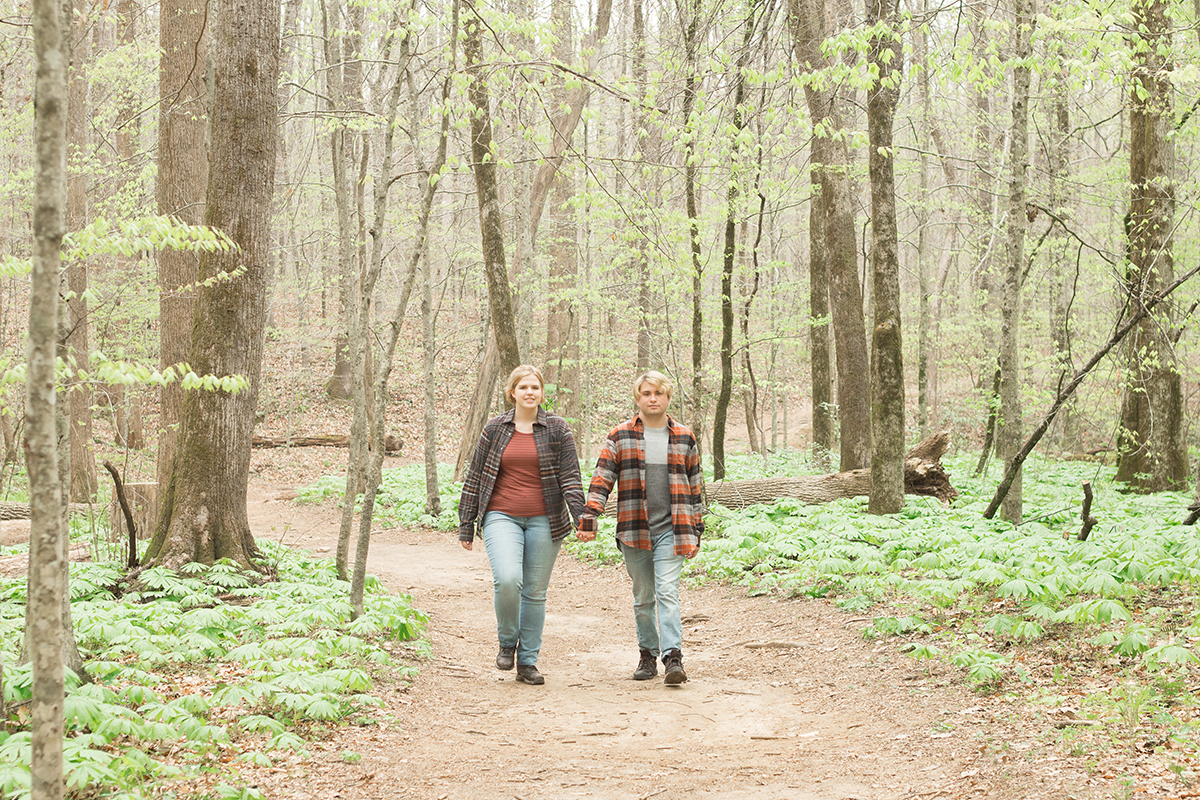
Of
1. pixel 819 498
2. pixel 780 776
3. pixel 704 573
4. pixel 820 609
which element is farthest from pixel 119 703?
pixel 819 498

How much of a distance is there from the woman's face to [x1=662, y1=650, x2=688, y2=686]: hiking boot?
1826mm

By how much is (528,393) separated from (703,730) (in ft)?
7.58

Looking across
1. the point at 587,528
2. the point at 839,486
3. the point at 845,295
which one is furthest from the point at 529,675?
the point at 845,295

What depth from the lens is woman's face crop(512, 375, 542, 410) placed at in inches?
208

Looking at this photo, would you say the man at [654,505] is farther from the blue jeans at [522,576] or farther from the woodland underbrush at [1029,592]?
the woodland underbrush at [1029,592]

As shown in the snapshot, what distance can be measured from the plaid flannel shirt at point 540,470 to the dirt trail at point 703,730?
3.51ft

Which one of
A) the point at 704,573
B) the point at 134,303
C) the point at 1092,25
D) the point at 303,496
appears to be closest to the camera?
the point at 1092,25

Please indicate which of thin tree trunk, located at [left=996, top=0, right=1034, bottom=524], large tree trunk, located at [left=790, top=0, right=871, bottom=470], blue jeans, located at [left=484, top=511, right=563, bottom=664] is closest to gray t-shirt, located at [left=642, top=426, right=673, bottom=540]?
blue jeans, located at [left=484, top=511, right=563, bottom=664]

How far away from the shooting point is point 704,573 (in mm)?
8648

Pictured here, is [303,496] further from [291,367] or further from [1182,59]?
[1182,59]

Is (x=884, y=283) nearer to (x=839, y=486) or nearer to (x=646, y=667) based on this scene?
(x=839, y=486)

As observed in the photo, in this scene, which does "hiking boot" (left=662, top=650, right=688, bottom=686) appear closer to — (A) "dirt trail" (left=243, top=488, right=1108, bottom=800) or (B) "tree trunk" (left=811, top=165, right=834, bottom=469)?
(A) "dirt trail" (left=243, top=488, right=1108, bottom=800)

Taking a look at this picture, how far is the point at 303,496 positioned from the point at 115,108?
843cm

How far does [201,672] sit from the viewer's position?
14.5 feet
